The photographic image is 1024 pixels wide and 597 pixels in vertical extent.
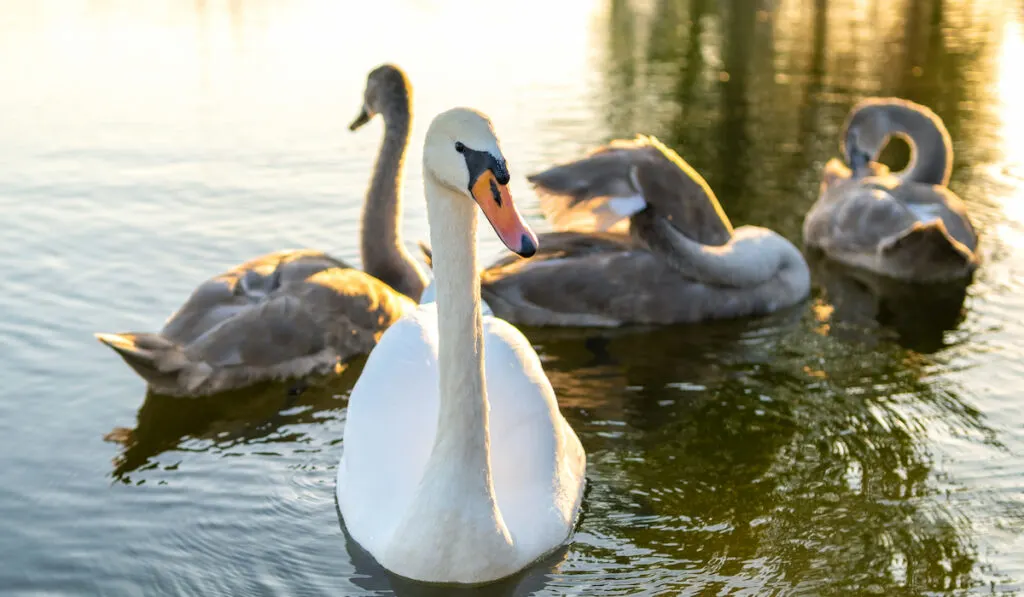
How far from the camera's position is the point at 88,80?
15766 mm

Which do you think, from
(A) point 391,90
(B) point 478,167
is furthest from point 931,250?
(B) point 478,167

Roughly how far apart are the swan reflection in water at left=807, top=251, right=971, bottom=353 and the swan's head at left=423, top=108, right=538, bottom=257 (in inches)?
186

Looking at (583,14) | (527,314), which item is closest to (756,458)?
(527,314)

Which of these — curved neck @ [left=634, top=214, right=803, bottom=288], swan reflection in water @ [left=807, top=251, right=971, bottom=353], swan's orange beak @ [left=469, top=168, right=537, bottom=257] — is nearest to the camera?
swan's orange beak @ [left=469, top=168, right=537, bottom=257]

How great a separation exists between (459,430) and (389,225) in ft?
12.8

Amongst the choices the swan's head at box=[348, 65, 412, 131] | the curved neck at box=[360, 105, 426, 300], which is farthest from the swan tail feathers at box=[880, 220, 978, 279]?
the swan's head at box=[348, 65, 412, 131]

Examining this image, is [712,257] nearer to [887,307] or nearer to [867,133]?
[887,307]


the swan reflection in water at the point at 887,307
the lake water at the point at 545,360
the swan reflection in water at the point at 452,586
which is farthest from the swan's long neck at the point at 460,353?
the swan reflection in water at the point at 887,307

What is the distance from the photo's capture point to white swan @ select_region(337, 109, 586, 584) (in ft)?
15.6

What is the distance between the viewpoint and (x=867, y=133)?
11.4m

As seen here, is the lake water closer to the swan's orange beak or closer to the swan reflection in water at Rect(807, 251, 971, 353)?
the swan reflection in water at Rect(807, 251, 971, 353)

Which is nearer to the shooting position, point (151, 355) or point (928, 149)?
A: point (151, 355)

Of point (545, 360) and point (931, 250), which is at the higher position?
point (931, 250)

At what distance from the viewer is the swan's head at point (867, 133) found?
11336 mm
